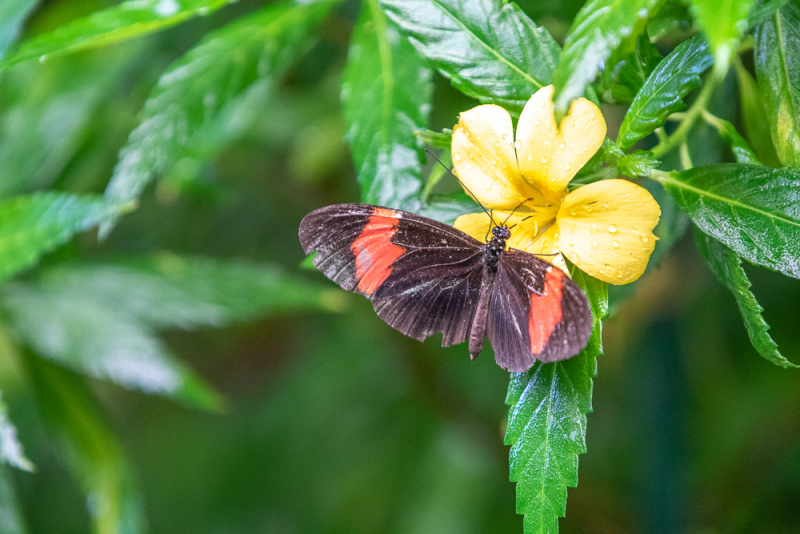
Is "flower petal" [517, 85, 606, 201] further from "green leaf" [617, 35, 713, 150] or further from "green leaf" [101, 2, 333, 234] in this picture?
"green leaf" [101, 2, 333, 234]

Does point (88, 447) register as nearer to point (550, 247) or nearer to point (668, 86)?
point (550, 247)

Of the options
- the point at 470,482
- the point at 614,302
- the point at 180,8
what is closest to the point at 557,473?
the point at 614,302

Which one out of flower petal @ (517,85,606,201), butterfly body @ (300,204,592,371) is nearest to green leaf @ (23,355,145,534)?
butterfly body @ (300,204,592,371)

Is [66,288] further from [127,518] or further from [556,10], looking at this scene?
[556,10]

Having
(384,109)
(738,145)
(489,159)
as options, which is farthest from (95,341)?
(738,145)

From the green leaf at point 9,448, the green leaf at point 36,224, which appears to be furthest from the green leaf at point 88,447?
the green leaf at point 9,448
